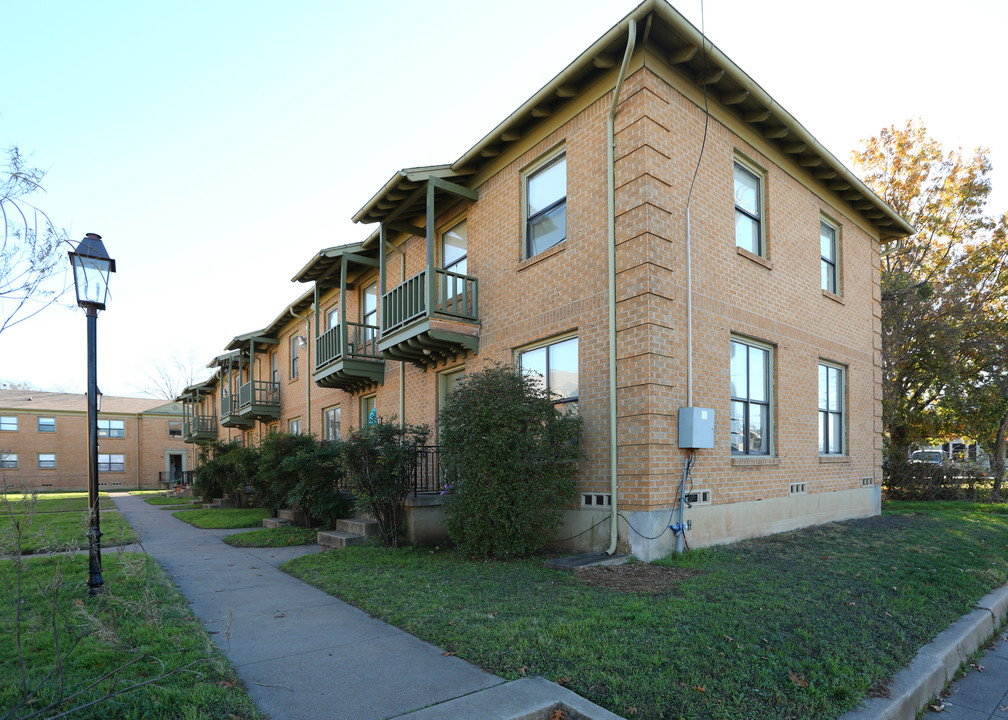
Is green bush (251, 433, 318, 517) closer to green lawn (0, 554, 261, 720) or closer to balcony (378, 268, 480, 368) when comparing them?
balcony (378, 268, 480, 368)

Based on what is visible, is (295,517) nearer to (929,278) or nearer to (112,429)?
(929,278)

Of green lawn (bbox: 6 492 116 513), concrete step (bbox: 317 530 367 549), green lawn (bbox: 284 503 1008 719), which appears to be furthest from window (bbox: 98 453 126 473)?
green lawn (bbox: 284 503 1008 719)

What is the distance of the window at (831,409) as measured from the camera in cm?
1170

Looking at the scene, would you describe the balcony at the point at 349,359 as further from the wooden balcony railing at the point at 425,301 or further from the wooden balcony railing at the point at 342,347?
the wooden balcony railing at the point at 425,301

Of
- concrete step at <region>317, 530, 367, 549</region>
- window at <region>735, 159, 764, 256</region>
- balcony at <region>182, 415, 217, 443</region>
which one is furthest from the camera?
balcony at <region>182, 415, 217, 443</region>

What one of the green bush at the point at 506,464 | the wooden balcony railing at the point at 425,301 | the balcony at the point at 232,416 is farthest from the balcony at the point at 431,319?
the balcony at the point at 232,416

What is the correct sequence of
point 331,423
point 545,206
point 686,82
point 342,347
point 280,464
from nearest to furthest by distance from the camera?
point 686,82 → point 545,206 → point 280,464 → point 342,347 → point 331,423

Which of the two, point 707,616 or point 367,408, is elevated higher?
point 367,408

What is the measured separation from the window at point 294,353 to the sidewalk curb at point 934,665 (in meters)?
18.7

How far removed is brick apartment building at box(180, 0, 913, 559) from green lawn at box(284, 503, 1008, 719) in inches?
63.1

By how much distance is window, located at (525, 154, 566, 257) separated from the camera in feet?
31.3

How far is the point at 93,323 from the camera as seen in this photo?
6336 mm

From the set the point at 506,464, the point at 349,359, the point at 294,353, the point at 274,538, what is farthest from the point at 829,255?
the point at 294,353

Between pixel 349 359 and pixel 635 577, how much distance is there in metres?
8.96
